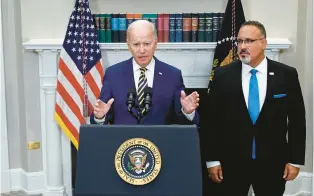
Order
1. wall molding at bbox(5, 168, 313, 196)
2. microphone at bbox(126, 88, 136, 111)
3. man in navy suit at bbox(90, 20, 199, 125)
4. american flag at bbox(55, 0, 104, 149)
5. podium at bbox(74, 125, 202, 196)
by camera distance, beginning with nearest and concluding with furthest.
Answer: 1. podium at bbox(74, 125, 202, 196)
2. microphone at bbox(126, 88, 136, 111)
3. man in navy suit at bbox(90, 20, 199, 125)
4. american flag at bbox(55, 0, 104, 149)
5. wall molding at bbox(5, 168, 313, 196)

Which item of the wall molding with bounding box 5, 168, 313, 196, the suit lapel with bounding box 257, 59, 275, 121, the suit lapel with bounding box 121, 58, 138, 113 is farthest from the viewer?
the wall molding with bounding box 5, 168, 313, 196

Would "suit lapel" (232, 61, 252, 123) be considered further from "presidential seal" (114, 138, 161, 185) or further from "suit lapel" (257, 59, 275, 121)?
"presidential seal" (114, 138, 161, 185)

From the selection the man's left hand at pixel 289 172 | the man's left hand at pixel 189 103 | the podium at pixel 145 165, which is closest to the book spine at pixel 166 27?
the man's left hand at pixel 289 172

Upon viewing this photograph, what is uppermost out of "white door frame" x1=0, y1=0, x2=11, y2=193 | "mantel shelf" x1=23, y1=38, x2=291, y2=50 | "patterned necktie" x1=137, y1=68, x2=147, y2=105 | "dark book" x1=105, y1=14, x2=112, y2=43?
"dark book" x1=105, y1=14, x2=112, y2=43

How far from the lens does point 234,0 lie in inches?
154

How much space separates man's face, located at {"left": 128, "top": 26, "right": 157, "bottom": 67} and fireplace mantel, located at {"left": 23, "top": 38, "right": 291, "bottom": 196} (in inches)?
69.2

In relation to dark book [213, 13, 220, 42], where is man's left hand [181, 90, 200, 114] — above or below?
below

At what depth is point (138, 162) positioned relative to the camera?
1781 mm

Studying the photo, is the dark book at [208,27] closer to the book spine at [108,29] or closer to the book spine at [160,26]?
the book spine at [160,26]

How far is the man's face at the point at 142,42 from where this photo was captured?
2.23m

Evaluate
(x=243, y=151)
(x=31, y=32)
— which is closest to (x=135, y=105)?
(x=243, y=151)

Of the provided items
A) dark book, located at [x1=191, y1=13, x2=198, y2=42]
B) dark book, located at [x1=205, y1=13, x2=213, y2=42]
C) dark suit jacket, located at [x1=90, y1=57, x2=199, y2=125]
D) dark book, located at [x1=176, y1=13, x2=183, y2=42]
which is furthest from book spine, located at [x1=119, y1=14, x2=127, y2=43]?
dark suit jacket, located at [x1=90, y1=57, x2=199, y2=125]

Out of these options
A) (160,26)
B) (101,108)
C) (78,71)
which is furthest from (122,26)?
(101,108)

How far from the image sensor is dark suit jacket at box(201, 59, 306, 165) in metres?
2.52
